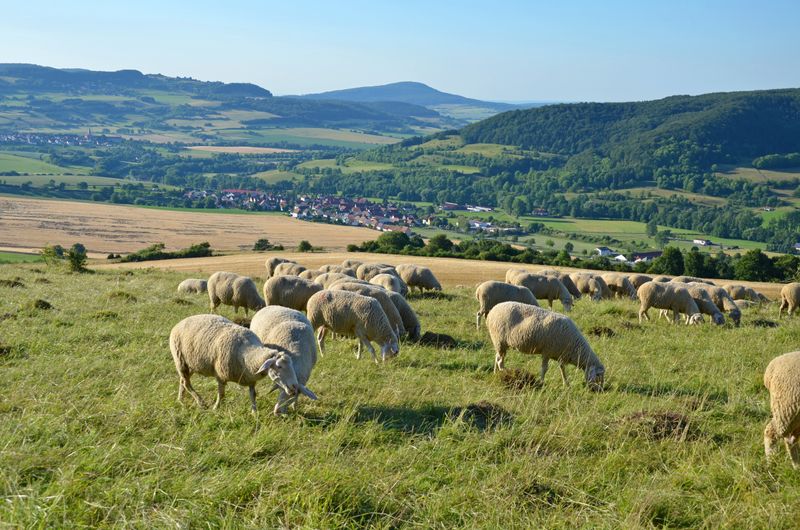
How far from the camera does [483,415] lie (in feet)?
29.8

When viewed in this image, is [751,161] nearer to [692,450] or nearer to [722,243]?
[722,243]

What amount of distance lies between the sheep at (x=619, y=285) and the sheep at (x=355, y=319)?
19.0 meters

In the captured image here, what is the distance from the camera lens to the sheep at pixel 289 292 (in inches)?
692

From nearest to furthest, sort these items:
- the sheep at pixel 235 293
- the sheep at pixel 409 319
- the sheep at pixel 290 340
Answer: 1. the sheep at pixel 290 340
2. the sheep at pixel 409 319
3. the sheep at pixel 235 293

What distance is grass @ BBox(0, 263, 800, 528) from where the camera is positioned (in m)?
5.80

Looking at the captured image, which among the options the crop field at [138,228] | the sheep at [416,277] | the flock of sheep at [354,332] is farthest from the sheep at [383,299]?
the crop field at [138,228]

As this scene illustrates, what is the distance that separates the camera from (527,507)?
634cm

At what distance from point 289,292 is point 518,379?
827 cm

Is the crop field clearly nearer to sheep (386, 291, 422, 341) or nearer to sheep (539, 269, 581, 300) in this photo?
sheep (539, 269, 581, 300)

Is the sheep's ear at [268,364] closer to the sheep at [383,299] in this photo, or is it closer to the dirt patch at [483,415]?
the dirt patch at [483,415]

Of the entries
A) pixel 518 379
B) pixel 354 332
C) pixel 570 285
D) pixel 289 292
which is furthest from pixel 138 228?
pixel 518 379

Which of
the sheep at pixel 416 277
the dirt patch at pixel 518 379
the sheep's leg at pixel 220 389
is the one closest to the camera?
the sheep's leg at pixel 220 389

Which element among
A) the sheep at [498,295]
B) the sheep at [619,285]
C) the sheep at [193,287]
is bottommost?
the sheep at [193,287]

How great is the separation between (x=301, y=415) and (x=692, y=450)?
192 inches
